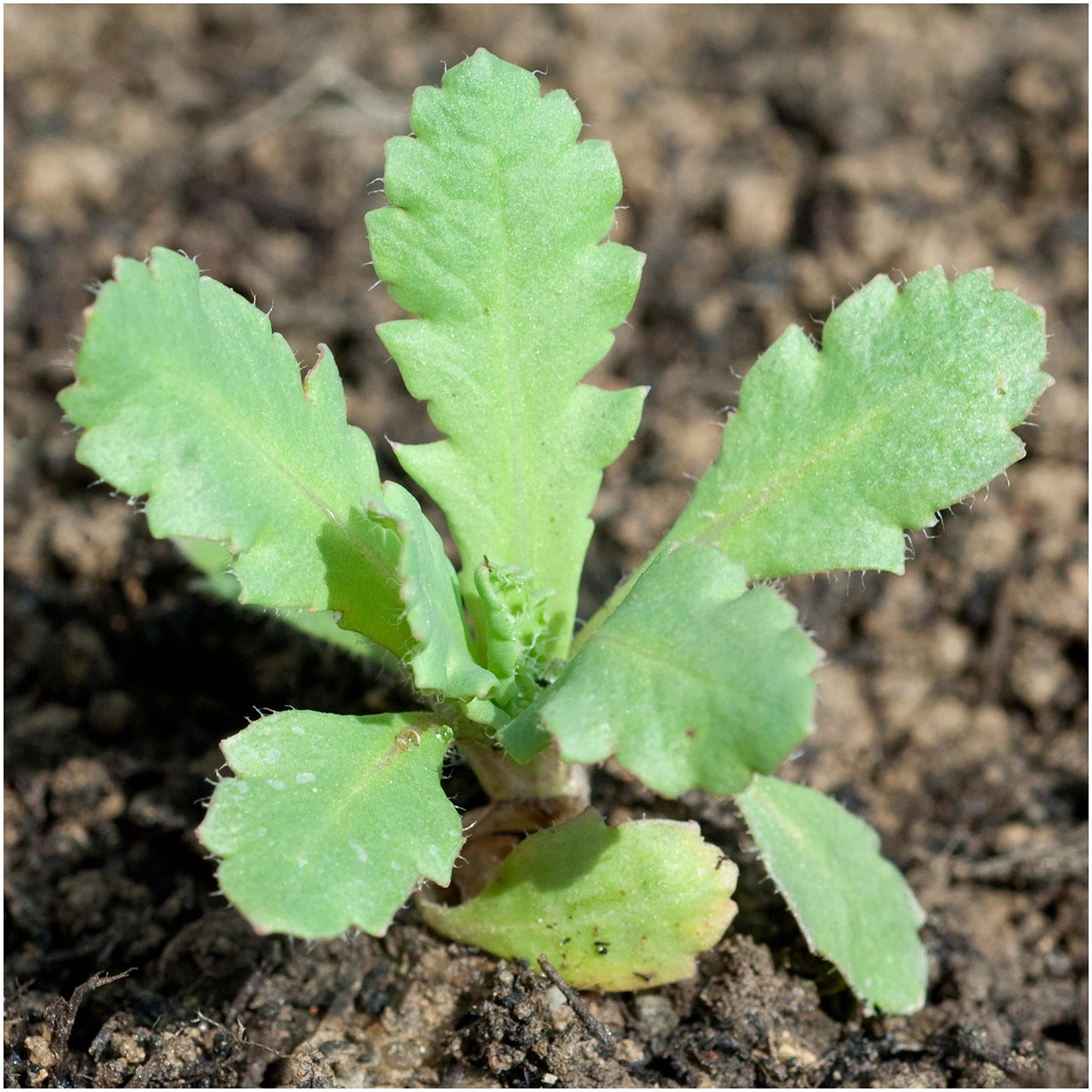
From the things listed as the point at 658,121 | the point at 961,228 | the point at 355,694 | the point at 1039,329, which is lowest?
the point at 355,694

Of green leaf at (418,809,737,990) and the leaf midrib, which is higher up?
the leaf midrib

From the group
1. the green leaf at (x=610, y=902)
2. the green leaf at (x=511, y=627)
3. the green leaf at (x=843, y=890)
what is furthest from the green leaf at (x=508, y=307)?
the green leaf at (x=843, y=890)

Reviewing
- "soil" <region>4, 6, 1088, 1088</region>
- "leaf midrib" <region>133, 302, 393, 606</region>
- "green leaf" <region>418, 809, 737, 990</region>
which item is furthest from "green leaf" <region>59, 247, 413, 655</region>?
"soil" <region>4, 6, 1088, 1088</region>

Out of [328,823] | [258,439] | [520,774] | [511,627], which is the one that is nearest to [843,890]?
[520,774]

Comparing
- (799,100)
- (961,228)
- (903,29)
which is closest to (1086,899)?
(961,228)

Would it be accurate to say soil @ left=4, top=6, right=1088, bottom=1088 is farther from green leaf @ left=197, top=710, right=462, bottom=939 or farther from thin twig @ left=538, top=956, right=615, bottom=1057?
green leaf @ left=197, top=710, right=462, bottom=939

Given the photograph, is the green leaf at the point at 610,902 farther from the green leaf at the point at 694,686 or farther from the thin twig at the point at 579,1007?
the green leaf at the point at 694,686

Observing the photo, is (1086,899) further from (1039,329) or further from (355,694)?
(355,694)
